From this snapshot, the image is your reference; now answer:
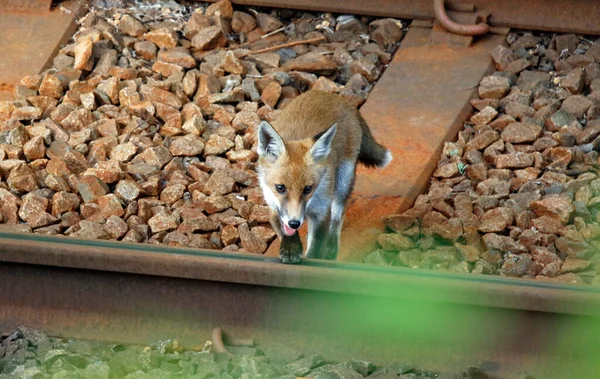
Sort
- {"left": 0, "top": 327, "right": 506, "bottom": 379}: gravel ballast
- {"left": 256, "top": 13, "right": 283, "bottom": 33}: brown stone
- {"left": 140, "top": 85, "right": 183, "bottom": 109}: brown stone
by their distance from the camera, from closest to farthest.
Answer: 1. {"left": 0, "top": 327, "right": 506, "bottom": 379}: gravel ballast
2. {"left": 140, "top": 85, "right": 183, "bottom": 109}: brown stone
3. {"left": 256, "top": 13, "right": 283, "bottom": 33}: brown stone

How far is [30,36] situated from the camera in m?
8.94

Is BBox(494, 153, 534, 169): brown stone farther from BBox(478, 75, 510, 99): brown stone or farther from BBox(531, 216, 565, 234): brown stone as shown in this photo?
BBox(478, 75, 510, 99): brown stone

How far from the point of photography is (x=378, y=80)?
8523 mm

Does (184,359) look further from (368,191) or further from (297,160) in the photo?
(368,191)

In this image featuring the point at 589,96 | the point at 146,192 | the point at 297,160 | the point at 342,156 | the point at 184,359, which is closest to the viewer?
the point at 184,359

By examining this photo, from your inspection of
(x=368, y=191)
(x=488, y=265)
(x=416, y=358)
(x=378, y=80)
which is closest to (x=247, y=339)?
(x=416, y=358)

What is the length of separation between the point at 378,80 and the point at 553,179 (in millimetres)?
1797

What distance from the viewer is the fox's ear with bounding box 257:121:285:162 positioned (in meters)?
6.10

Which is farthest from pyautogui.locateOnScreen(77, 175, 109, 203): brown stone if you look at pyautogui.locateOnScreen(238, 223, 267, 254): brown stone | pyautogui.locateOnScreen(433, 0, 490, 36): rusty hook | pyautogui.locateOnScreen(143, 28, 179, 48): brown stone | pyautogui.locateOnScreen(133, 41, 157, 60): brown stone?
pyautogui.locateOnScreen(433, 0, 490, 36): rusty hook

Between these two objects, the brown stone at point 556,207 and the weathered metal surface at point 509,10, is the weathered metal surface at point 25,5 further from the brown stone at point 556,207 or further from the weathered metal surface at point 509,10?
the brown stone at point 556,207

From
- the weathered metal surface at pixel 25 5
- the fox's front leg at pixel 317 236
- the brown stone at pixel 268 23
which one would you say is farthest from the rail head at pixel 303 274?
the weathered metal surface at pixel 25 5

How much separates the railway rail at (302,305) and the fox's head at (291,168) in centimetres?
71

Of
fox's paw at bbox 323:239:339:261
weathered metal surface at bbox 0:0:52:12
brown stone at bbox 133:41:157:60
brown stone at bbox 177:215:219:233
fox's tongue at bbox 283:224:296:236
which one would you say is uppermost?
weathered metal surface at bbox 0:0:52:12

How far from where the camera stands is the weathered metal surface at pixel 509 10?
873cm
